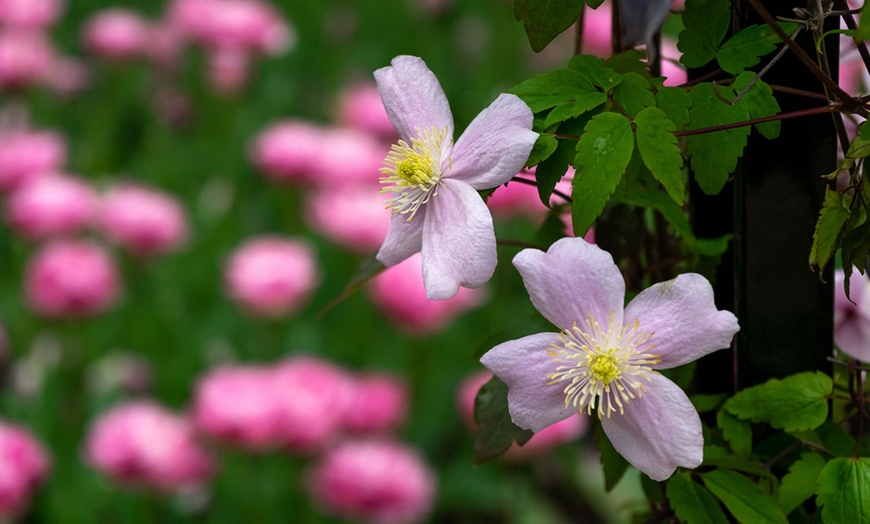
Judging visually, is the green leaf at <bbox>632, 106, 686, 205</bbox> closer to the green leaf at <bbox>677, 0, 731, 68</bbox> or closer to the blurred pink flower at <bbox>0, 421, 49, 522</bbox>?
the green leaf at <bbox>677, 0, 731, 68</bbox>

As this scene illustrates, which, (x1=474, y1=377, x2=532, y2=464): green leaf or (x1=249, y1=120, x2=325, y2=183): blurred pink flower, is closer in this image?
(x1=474, y1=377, x2=532, y2=464): green leaf

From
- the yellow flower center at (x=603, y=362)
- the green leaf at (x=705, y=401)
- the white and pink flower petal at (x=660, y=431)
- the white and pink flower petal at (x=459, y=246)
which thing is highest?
the white and pink flower petal at (x=459, y=246)

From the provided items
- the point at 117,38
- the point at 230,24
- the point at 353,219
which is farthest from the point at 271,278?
the point at 117,38

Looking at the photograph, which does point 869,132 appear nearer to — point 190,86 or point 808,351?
point 808,351

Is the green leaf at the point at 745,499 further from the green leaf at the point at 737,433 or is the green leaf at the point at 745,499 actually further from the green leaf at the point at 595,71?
the green leaf at the point at 595,71

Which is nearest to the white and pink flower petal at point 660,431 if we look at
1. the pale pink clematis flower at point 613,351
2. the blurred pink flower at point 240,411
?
the pale pink clematis flower at point 613,351

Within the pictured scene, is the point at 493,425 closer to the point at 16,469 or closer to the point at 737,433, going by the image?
the point at 737,433

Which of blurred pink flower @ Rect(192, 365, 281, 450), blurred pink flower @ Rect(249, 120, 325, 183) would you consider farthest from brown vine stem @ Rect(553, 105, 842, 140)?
blurred pink flower @ Rect(249, 120, 325, 183)
